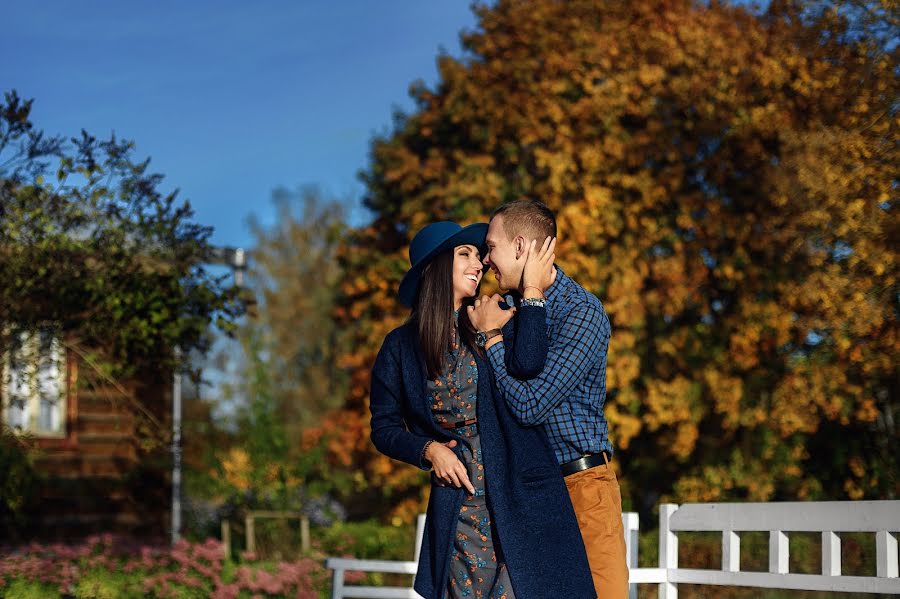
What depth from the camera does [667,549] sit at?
471 cm

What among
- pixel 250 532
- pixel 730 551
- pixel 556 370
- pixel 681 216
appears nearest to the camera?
pixel 556 370

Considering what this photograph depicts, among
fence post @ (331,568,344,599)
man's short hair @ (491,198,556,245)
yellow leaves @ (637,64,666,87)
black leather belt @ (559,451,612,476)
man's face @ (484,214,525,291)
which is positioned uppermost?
yellow leaves @ (637,64,666,87)

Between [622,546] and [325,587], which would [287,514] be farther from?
[622,546]

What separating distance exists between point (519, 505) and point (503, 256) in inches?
30.7

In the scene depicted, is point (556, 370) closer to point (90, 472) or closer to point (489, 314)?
point (489, 314)

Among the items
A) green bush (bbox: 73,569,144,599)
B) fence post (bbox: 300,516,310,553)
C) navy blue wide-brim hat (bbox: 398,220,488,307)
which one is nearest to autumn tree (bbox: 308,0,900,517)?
fence post (bbox: 300,516,310,553)

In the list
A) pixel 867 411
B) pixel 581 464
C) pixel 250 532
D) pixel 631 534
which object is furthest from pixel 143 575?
pixel 867 411

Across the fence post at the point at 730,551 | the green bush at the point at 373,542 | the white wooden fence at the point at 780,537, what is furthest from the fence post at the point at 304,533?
the fence post at the point at 730,551

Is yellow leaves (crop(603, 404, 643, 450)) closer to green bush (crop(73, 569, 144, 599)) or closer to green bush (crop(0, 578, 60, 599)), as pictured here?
green bush (crop(73, 569, 144, 599))

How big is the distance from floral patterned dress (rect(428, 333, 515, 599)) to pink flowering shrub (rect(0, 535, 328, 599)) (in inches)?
205

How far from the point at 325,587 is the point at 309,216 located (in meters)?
20.6

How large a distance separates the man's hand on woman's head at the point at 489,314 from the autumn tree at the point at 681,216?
9.36 meters

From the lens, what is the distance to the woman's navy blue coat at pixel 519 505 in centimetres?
320

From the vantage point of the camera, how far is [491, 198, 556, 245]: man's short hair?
3.46 meters
